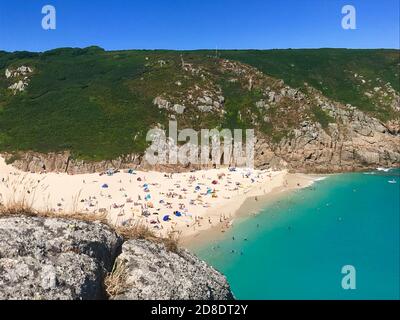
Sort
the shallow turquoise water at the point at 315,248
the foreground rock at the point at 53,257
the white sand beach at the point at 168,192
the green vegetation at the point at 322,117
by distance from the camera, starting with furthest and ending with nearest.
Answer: the green vegetation at the point at 322,117 < the white sand beach at the point at 168,192 < the shallow turquoise water at the point at 315,248 < the foreground rock at the point at 53,257

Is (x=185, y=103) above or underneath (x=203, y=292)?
above

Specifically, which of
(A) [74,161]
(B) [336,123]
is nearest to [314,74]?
(B) [336,123]

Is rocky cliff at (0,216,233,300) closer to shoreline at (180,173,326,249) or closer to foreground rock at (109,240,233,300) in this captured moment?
foreground rock at (109,240,233,300)

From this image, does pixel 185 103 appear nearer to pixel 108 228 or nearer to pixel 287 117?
pixel 287 117

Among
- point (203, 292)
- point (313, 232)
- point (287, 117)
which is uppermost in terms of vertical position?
point (287, 117)

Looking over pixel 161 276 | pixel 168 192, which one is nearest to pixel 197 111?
pixel 168 192

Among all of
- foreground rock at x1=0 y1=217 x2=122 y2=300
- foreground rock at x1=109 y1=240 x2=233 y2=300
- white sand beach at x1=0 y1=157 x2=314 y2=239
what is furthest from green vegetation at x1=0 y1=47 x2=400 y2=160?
foreground rock at x1=0 y1=217 x2=122 y2=300

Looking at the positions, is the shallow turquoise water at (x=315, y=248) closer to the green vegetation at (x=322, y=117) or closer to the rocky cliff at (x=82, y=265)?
the green vegetation at (x=322, y=117)

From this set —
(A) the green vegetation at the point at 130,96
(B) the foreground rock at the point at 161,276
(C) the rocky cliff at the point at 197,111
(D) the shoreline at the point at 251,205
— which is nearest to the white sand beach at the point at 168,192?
(D) the shoreline at the point at 251,205
